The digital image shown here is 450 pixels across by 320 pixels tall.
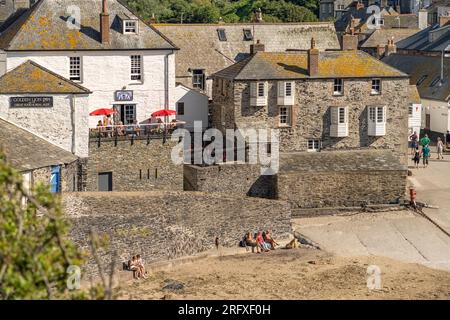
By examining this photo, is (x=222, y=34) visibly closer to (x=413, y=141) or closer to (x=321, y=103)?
(x=321, y=103)

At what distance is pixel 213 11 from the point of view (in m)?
82.9

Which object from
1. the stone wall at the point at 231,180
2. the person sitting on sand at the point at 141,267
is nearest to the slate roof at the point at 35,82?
the stone wall at the point at 231,180

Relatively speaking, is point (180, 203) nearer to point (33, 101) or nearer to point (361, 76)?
point (33, 101)

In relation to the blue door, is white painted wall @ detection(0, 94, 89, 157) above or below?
above

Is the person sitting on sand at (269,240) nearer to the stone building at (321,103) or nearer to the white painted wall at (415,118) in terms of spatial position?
the stone building at (321,103)

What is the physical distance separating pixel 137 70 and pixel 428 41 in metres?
33.7

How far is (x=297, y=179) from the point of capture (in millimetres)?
39906

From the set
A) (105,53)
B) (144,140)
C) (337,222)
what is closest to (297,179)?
(337,222)

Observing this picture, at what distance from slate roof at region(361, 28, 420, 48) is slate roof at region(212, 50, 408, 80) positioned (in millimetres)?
33284

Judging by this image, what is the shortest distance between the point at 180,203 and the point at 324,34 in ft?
68.1

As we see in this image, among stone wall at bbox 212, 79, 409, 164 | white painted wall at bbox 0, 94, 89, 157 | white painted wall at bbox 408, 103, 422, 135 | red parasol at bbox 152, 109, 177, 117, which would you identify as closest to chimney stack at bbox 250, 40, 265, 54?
stone wall at bbox 212, 79, 409, 164

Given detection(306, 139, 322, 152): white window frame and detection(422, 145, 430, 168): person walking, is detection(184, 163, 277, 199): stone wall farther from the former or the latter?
detection(422, 145, 430, 168): person walking

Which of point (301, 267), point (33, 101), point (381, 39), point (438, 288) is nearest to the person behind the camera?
point (438, 288)

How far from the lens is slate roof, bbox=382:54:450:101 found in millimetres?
55688
